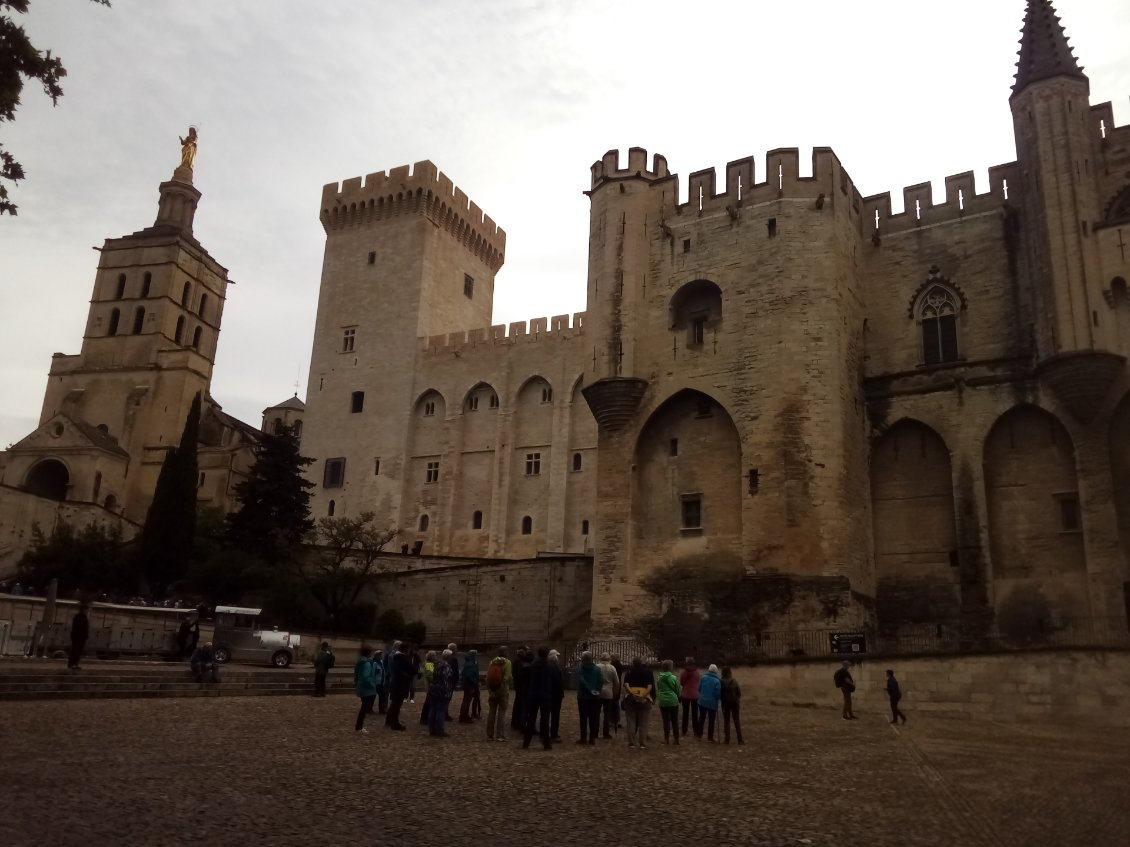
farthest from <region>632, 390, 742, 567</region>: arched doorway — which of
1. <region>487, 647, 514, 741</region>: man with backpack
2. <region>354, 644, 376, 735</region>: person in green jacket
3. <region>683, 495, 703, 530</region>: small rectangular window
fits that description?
<region>354, 644, 376, 735</region>: person in green jacket

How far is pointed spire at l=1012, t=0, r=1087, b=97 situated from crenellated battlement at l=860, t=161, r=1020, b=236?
2246 mm

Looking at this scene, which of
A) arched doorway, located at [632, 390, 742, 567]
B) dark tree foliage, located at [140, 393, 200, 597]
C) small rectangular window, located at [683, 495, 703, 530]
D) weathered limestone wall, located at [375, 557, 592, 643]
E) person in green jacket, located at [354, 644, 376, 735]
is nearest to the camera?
person in green jacket, located at [354, 644, 376, 735]

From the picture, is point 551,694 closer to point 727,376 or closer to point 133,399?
point 727,376

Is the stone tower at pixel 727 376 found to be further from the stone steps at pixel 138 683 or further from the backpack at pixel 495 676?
the backpack at pixel 495 676

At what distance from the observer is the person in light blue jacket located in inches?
508

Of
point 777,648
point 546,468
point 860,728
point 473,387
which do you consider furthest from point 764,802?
point 473,387

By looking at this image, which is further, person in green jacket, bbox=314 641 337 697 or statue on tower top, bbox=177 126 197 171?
statue on tower top, bbox=177 126 197 171

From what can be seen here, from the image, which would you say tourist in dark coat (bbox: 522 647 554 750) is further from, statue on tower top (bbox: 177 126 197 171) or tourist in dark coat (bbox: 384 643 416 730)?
statue on tower top (bbox: 177 126 197 171)

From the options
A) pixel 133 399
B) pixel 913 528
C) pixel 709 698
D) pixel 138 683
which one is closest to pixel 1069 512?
pixel 913 528

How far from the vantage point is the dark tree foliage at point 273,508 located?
34.3 m

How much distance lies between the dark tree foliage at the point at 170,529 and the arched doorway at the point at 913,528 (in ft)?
75.7

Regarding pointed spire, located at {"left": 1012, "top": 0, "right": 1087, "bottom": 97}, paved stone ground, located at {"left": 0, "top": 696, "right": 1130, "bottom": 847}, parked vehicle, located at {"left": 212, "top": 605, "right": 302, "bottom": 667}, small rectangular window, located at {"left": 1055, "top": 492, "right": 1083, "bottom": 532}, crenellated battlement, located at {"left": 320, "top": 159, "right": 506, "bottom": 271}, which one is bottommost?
paved stone ground, located at {"left": 0, "top": 696, "right": 1130, "bottom": 847}

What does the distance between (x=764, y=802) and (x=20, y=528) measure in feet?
121

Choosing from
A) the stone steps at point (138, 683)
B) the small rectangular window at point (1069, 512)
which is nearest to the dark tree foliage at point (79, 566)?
the stone steps at point (138, 683)
